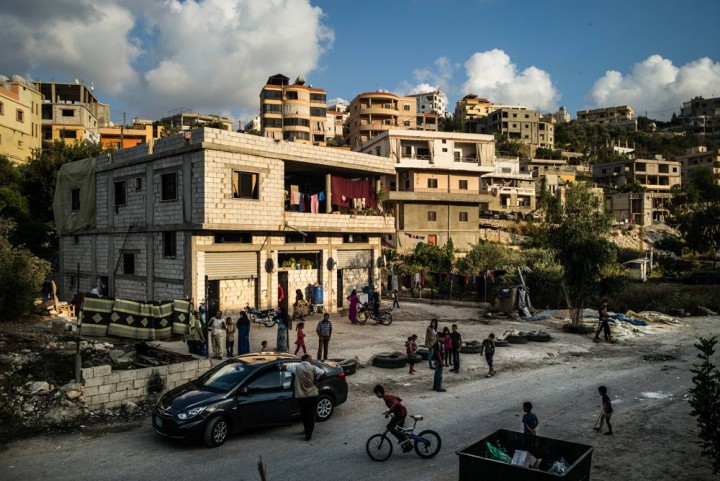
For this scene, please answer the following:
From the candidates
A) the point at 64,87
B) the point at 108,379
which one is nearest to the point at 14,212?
the point at 108,379

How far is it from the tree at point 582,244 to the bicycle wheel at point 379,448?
17354 mm

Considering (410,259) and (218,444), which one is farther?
(410,259)

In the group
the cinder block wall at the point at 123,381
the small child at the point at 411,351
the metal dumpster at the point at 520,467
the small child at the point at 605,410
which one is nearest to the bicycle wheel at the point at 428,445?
the metal dumpster at the point at 520,467

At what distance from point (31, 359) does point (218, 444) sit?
7.73m

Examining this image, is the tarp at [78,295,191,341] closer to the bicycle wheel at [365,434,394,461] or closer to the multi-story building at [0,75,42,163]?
the bicycle wheel at [365,434,394,461]

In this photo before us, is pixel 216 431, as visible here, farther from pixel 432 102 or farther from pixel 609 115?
pixel 609 115

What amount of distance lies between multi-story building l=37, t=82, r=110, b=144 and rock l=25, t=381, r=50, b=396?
5809 centimetres

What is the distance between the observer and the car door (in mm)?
10961

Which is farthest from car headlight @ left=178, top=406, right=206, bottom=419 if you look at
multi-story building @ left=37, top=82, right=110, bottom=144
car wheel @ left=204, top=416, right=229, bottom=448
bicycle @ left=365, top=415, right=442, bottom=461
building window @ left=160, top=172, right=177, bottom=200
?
multi-story building @ left=37, top=82, right=110, bottom=144

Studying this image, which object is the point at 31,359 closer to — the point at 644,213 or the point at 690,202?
the point at 690,202

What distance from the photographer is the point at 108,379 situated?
12.6m

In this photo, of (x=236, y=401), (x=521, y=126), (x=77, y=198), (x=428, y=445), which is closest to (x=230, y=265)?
(x=77, y=198)

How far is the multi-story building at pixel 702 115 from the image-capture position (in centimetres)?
13764

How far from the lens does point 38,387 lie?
12.7 metres
